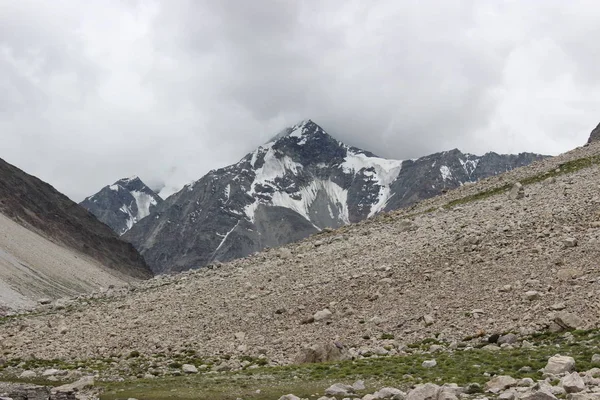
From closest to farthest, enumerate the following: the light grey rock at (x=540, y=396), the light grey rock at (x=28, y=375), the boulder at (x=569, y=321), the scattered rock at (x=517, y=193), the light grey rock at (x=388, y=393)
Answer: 1. the light grey rock at (x=540, y=396)
2. the light grey rock at (x=388, y=393)
3. the boulder at (x=569, y=321)
4. the light grey rock at (x=28, y=375)
5. the scattered rock at (x=517, y=193)

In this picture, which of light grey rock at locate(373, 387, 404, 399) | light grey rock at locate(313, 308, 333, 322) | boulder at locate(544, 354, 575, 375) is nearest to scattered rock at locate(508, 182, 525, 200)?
light grey rock at locate(313, 308, 333, 322)

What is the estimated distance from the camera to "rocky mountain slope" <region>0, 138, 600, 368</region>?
30094mm

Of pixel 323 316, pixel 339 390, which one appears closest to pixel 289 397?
pixel 339 390

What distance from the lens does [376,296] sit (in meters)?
35.7


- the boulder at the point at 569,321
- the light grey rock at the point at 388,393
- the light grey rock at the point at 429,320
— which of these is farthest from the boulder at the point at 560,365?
the light grey rock at the point at 429,320

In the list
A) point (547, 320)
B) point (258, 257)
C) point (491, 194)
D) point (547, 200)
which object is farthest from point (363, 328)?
point (491, 194)

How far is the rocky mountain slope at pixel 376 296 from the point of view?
3009cm

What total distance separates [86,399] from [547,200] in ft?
117

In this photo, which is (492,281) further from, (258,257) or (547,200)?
(258,257)

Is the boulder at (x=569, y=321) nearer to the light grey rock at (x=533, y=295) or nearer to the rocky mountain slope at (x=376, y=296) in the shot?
the rocky mountain slope at (x=376, y=296)

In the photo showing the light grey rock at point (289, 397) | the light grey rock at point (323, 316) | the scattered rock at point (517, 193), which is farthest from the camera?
the scattered rock at point (517, 193)

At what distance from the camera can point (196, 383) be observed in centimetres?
2627

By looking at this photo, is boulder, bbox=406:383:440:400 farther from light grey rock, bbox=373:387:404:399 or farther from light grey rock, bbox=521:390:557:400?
light grey rock, bbox=521:390:557:400

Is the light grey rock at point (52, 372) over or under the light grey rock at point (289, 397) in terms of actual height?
under
